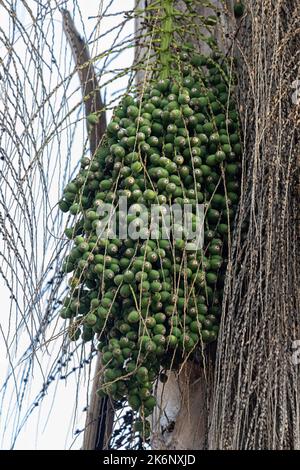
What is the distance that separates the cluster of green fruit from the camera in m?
2.52

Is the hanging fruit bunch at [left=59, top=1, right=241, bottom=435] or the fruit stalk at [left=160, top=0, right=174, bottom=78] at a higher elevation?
the fruit stalk at [left=160, top=0, right=174, bottom=78]

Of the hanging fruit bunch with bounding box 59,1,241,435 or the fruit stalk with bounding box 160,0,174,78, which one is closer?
the hanging fruit bunch with bounding box 59,1,241,435

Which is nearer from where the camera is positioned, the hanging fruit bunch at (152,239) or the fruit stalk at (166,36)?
the hanging fruit bunch at (152,239)

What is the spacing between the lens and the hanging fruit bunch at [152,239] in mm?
2520

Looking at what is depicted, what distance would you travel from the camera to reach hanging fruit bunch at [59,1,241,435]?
2520 millimetres

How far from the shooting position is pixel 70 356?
271 centimetres

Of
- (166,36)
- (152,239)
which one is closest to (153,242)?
(152,239)

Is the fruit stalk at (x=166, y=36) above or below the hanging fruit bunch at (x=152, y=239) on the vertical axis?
above

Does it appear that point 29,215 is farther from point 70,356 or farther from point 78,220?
point 70,356

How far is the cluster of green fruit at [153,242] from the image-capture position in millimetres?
2520

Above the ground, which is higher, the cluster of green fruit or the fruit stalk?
the fruit stalk

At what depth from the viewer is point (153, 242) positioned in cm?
253

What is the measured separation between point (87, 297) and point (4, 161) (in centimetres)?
31

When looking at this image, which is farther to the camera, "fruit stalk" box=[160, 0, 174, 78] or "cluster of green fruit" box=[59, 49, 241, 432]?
"fruit stalk" box=[160, 0, 174, 78]
